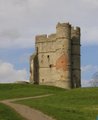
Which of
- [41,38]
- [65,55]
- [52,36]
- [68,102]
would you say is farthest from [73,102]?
[41,38]

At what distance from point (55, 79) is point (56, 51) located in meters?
5.08

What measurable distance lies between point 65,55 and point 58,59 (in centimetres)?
169

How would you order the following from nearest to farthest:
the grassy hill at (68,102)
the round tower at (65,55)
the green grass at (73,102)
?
the grassy hill at (68,102) < the green grass at (73,102) < the round tower at (65,55)

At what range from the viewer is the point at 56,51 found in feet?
255

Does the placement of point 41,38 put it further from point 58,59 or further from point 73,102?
point 73,102

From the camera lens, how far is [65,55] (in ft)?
246

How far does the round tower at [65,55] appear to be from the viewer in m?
74.2

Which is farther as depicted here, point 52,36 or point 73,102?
point 52,36

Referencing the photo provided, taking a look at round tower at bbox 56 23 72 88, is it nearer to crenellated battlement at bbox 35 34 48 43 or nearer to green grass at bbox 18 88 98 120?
crenellated battlement at bbox 35 34 48 43

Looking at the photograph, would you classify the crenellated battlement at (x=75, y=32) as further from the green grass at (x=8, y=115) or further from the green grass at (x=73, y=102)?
the green grass at (x=8, y=115)

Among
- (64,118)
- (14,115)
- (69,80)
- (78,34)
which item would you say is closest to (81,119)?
(64,118)

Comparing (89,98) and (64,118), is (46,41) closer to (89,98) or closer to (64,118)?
(89,98)

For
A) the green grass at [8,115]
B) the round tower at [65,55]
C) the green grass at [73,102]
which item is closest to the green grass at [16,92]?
the green grass at [73,102]

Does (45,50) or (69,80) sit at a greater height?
(45,50)
